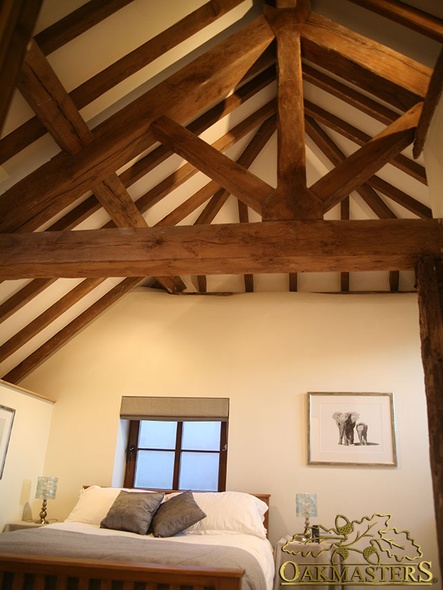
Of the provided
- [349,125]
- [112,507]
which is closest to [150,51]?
[349,125]

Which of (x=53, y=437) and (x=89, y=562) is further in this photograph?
(x=53, y=437)

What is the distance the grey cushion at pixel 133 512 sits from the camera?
4098 millimetres

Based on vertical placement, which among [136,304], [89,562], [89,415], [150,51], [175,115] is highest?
[150,51]

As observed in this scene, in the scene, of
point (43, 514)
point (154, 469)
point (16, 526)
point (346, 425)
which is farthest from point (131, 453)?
point (346, 425)

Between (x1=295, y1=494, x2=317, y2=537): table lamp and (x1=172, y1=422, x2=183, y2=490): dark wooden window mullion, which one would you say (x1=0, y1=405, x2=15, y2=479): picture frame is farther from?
(x1=295, y1=494, x2=317, y2=537): table lamp

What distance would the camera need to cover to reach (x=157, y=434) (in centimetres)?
558

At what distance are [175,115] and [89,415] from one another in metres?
3.41

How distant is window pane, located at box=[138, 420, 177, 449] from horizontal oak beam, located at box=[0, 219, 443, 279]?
107 inches

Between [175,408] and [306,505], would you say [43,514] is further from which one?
[306,505]

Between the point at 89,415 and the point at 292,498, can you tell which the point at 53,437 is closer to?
the point at 89,415

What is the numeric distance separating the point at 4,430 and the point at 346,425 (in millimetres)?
3290

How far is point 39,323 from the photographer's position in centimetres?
492

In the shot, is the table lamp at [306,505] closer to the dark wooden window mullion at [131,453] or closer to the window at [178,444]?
the window at [178,444]

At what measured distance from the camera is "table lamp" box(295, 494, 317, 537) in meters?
4.42
